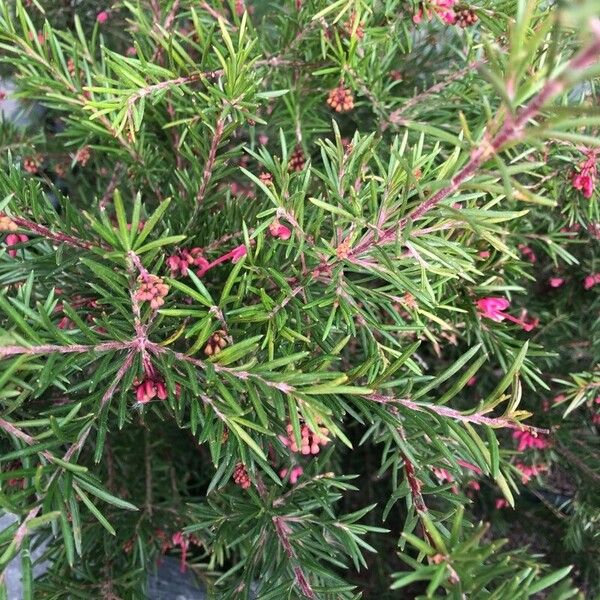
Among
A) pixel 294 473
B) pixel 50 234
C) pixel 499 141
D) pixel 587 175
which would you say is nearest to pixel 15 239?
pixel 50 234

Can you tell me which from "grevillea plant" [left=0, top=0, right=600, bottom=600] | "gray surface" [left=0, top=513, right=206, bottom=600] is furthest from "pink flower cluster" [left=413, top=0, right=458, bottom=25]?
"gray surface" [left=0, top=513, right=206, bottom=600]

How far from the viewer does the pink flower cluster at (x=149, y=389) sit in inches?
21.0

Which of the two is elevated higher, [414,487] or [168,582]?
[414,487]

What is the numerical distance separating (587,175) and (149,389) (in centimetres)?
61

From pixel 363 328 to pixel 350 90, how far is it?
1.23ft

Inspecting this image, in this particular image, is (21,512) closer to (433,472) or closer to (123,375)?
(123,375)

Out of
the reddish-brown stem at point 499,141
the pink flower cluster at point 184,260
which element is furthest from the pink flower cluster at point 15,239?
the reddish-brown stem at point 499,141

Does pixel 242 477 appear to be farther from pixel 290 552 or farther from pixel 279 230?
pixel 279 230

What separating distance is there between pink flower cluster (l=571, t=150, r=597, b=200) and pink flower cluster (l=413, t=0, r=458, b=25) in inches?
9.8

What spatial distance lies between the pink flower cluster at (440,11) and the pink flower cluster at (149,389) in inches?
22.2

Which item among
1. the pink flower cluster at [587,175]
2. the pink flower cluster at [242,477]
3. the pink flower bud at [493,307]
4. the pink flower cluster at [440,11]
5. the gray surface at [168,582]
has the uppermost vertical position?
the pink flower cluster at [440,11]

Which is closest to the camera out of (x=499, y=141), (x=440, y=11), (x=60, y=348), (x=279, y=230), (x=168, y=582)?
(x=499, y=141)

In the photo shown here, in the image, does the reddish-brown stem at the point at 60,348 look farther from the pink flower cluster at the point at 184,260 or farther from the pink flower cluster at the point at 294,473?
the pink flower cluster at the point at 294,473

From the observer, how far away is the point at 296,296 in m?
0.62
